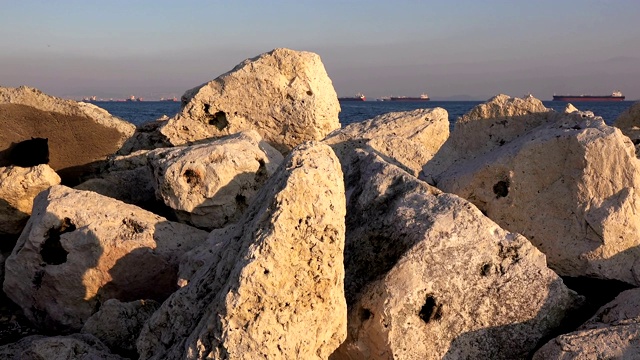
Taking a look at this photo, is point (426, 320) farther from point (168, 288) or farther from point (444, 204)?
point (168, 288)

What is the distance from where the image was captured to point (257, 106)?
8.87m

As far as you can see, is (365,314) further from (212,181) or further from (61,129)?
(61,129)

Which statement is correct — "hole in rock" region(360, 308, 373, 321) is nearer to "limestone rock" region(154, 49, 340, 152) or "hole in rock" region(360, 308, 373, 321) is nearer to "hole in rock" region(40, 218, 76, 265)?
"hole in rock" region(40, 218, 76, 265)

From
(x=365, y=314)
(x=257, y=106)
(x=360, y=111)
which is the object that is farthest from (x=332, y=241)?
(x=360, y=111)

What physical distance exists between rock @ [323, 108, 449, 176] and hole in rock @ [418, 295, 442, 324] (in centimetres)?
247

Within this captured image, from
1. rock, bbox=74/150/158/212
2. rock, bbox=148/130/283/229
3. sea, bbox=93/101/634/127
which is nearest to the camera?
rock, bbox=148/130/283/229

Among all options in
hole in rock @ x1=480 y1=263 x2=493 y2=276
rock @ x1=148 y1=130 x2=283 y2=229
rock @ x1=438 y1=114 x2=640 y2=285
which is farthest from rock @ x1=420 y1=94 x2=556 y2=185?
hole in rock @ x1=480 y1=263 x2=493 y2=276

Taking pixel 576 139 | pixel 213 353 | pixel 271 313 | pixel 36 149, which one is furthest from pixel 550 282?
pixel 36 149

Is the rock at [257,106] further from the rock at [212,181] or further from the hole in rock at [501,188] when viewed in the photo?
the hole in rock at [501,188]

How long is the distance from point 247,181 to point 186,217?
86 cm

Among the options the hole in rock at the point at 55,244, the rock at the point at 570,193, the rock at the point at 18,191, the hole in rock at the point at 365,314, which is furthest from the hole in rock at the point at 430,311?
the rock at the point at 18,191

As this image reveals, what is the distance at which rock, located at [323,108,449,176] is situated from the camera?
6.96m

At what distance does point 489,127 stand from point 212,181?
324 centimetres

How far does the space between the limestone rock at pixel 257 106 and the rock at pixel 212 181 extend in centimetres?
163
